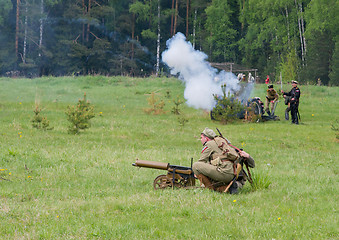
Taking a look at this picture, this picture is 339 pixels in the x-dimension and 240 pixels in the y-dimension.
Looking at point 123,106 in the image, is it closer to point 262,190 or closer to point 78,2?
point 262,190

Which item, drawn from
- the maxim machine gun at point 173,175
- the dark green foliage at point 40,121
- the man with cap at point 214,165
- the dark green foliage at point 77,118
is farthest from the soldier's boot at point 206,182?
the dark green foliage at point 40,121

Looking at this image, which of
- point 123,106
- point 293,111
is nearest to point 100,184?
point 293,111

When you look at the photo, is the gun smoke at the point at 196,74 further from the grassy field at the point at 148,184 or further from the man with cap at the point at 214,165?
the man with cap at the point at 214,165

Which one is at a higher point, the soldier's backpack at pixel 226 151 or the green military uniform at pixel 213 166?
the soldier's backpack at pixel 226 151

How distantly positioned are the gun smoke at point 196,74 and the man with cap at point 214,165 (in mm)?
15643

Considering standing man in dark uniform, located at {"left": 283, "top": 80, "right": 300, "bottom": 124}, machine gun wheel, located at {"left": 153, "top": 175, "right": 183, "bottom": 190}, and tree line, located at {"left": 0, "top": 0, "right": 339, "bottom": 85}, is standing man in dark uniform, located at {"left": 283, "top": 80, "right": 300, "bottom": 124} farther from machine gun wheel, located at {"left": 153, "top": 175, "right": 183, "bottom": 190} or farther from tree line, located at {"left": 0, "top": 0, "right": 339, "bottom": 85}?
tree line, located at {"left": 0, "top": 0, "right": 339, "bottom": 85}

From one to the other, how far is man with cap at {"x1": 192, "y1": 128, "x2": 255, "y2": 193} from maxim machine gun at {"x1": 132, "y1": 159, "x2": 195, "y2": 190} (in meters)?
0.25

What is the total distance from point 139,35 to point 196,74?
35.3 meters

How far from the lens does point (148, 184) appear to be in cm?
1040

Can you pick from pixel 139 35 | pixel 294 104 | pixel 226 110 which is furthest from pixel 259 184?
pixel 139 35

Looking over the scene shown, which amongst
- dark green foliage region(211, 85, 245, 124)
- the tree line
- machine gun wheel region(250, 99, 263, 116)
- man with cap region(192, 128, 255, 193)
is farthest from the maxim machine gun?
the tree line

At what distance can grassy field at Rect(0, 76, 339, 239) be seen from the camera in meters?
6.92

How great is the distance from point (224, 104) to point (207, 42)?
34842mm

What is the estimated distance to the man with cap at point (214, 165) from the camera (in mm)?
9172
